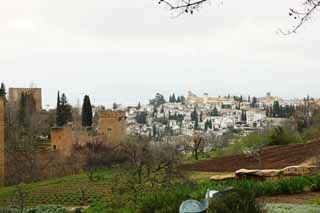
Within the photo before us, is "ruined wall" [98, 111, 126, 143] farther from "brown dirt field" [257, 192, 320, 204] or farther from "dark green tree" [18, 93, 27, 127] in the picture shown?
"brown dirt field" [257, 192, 320, 204]

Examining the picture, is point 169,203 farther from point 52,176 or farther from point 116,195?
point 52,176

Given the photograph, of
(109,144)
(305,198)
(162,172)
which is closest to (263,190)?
(305,198)

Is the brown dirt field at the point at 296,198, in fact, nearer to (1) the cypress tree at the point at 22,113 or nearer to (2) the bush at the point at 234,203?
(2) the bush at the point at 234,203

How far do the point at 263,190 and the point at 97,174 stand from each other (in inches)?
971

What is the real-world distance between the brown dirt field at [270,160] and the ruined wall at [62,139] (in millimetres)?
11592

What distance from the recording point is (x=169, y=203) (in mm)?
6836

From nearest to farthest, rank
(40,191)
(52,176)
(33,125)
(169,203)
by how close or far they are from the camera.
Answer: (169,203), (40,191), (52,176), (33,125)

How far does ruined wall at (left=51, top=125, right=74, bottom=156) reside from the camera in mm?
40406

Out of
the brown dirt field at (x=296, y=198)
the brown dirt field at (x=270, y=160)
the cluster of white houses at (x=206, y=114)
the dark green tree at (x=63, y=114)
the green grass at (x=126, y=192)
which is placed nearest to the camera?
the green grass at (x=126, y=192)

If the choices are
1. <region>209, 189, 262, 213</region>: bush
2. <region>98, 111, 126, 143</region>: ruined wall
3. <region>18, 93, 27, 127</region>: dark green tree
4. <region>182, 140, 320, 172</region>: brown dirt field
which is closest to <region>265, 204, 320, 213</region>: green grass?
<region>209, 189, 262, 213</region>: bush

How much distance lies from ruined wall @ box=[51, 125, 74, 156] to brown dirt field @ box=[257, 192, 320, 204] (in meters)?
32.0

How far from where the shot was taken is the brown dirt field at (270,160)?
25.9 m

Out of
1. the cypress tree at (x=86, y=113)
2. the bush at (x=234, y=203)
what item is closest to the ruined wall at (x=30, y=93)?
the cypress tree at (x=86, y=113)

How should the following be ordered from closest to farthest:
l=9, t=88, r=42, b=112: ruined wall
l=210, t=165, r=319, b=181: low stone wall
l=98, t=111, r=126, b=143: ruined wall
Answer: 1. l=210, t=165, r=319, b=181: low stone wall
2. l=98, t=111, r=126, b=143: ruined wall
3. l=9, t=88, r=42, b=112: ruined wall
